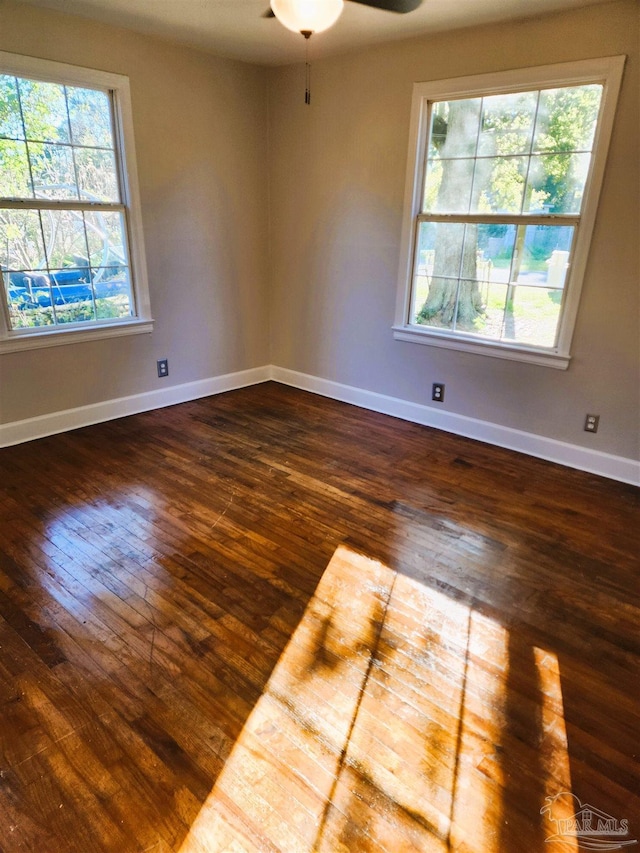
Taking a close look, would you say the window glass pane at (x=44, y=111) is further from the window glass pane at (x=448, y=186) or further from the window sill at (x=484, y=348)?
the window sill at (x=484, y=348)

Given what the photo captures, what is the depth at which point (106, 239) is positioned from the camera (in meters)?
3.76

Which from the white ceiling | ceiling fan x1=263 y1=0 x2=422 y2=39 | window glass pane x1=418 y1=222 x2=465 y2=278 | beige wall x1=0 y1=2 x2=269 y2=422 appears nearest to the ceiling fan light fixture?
ceiling fan x1=263 y1=0 x2=422 y2=39

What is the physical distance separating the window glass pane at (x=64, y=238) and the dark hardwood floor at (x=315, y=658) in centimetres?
133

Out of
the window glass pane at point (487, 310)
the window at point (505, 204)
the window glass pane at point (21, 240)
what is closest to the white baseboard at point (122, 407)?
the window glass pane at point (21, 240)

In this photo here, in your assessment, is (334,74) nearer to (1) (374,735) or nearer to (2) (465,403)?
(2) (465,403)

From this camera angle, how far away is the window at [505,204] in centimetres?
305

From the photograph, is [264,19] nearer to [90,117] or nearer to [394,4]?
[394,4]

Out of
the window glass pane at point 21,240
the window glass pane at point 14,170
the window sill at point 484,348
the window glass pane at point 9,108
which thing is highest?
the window glass pane at point 9,108

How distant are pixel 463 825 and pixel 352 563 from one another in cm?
116

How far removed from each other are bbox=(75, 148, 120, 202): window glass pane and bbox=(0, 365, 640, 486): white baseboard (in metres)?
1.44

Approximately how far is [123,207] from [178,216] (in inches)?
17.6

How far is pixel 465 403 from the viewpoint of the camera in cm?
391

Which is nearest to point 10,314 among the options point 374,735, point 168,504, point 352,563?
point 168,504

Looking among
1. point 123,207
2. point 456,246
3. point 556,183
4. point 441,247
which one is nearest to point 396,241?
point 441,247
